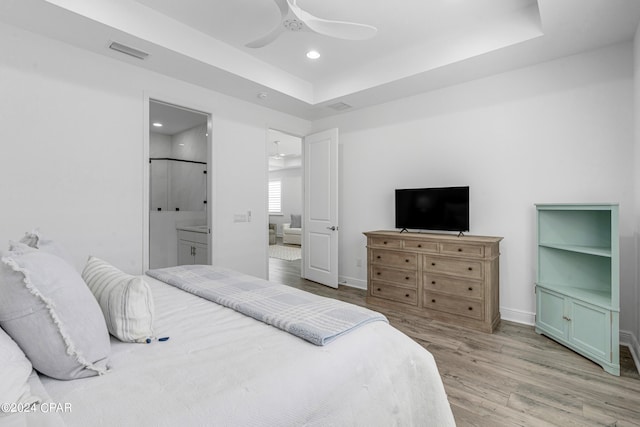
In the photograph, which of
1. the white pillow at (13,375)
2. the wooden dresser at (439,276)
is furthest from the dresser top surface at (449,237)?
the white pillow at (13,375)

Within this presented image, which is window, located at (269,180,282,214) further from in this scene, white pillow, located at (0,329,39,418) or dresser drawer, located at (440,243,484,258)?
white pillow, located at (0,329,39,418)

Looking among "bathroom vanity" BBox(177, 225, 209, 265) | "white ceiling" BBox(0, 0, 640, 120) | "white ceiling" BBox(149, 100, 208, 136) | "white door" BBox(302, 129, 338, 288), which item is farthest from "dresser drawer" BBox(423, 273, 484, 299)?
"white ceiling" BBox(149, 100, 208, 136)

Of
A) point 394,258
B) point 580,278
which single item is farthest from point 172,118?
point 580,278

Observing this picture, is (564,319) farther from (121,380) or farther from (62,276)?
(62,276)

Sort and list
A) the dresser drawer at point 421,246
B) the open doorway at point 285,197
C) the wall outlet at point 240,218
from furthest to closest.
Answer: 1. the open doorway at point 285,197
2. the wall outlet at point 240,218
3. the dresser drawer at point 421,246

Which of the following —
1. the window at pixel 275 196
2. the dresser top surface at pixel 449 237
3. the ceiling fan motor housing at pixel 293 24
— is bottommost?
the dresser top surface at pixel 449 237

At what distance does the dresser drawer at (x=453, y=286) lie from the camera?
2.96 meters

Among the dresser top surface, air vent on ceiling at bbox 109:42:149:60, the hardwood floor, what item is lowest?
the hardwood floor

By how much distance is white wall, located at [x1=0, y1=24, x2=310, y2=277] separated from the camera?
2400 mm

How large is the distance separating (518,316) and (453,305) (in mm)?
708

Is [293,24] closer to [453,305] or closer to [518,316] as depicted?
[453,305]

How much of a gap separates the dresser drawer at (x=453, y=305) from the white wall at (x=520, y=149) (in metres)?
0.53

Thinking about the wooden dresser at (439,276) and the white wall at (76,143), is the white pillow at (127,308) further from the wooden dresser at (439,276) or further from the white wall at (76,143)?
the wooden dresser at (439,276)

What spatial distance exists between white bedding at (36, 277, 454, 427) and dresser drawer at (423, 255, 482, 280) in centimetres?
191
